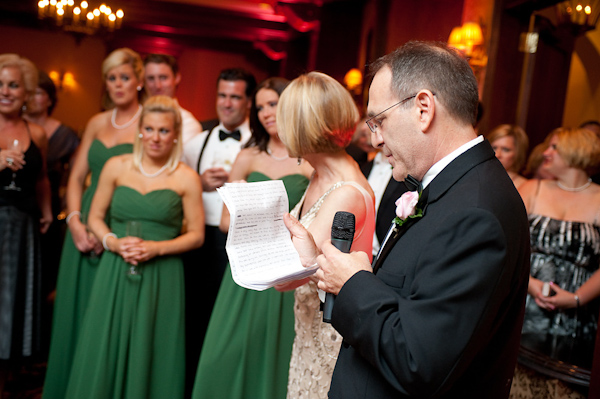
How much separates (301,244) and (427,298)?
27.3 inches

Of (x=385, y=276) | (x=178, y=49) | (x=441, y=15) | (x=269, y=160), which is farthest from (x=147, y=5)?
(x=385, y=276)

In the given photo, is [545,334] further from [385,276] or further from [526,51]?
[526,51]

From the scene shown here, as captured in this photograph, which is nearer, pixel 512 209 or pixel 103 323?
pixel 512 209

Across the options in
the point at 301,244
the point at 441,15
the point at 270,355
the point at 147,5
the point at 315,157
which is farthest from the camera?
the point at 147,5

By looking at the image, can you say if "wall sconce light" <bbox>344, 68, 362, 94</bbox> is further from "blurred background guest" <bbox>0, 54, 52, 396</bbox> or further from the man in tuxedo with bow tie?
"blurred background guest" <bbox>0, 54, 52, 396</bbox>

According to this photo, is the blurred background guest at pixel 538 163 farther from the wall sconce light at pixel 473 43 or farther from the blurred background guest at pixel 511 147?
the wall sconce light at pixel 473 43

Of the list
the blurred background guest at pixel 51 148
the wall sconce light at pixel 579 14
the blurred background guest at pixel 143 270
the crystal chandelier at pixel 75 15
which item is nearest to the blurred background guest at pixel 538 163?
the wall sconce light at pixel 579 14

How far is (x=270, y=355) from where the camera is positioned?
2.73 m

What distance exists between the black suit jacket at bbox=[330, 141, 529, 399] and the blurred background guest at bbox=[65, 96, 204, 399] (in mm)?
1887

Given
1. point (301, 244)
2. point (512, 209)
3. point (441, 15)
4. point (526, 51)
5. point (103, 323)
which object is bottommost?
point (103, 323)

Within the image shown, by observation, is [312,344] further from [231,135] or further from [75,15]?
[75,15]

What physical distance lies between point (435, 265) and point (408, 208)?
211 mm

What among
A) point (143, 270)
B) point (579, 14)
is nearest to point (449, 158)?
point (143, 270)

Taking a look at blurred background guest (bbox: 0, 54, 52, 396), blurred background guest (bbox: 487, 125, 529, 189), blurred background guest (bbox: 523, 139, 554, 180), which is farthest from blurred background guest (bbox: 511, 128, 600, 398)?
blurred background guest (bbox: 0, 54, 52, 396)
